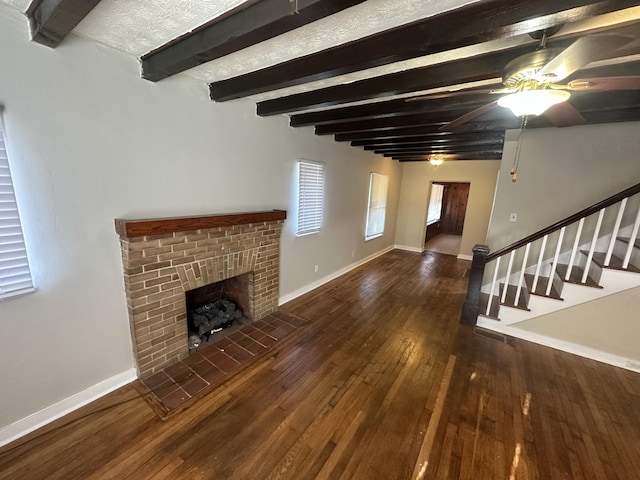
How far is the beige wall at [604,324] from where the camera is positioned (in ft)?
7.95

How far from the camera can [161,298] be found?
2.13 metres

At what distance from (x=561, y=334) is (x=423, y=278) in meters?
2.20

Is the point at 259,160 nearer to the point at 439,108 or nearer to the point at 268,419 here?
the point at 439,108

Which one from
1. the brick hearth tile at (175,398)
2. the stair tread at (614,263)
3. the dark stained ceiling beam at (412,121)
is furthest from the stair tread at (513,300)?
the brick hearth tile at (175,398)

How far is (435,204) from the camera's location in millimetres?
8836

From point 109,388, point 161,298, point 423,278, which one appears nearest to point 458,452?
point 161,298

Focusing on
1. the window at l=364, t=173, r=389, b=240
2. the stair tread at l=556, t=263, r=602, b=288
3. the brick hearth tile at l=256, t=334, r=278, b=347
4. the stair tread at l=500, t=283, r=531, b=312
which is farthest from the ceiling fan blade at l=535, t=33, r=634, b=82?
the window at l=364, t=173, r=389, b=240

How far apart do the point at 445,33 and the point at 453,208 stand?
9520mm

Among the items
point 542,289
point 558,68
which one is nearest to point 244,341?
point 558,68

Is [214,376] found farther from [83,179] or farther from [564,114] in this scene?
[564,114]

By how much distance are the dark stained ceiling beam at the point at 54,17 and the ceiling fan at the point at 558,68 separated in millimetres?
2032

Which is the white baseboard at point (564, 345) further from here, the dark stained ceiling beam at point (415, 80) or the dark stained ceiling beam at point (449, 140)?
the dark stained ceiling beam at point (415, 80)

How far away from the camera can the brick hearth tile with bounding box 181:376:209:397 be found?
201cm

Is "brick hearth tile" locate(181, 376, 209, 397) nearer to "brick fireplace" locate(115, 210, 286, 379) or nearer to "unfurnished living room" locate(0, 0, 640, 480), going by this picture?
"unfurnished living room" locate(0, 0, 640, 480)
